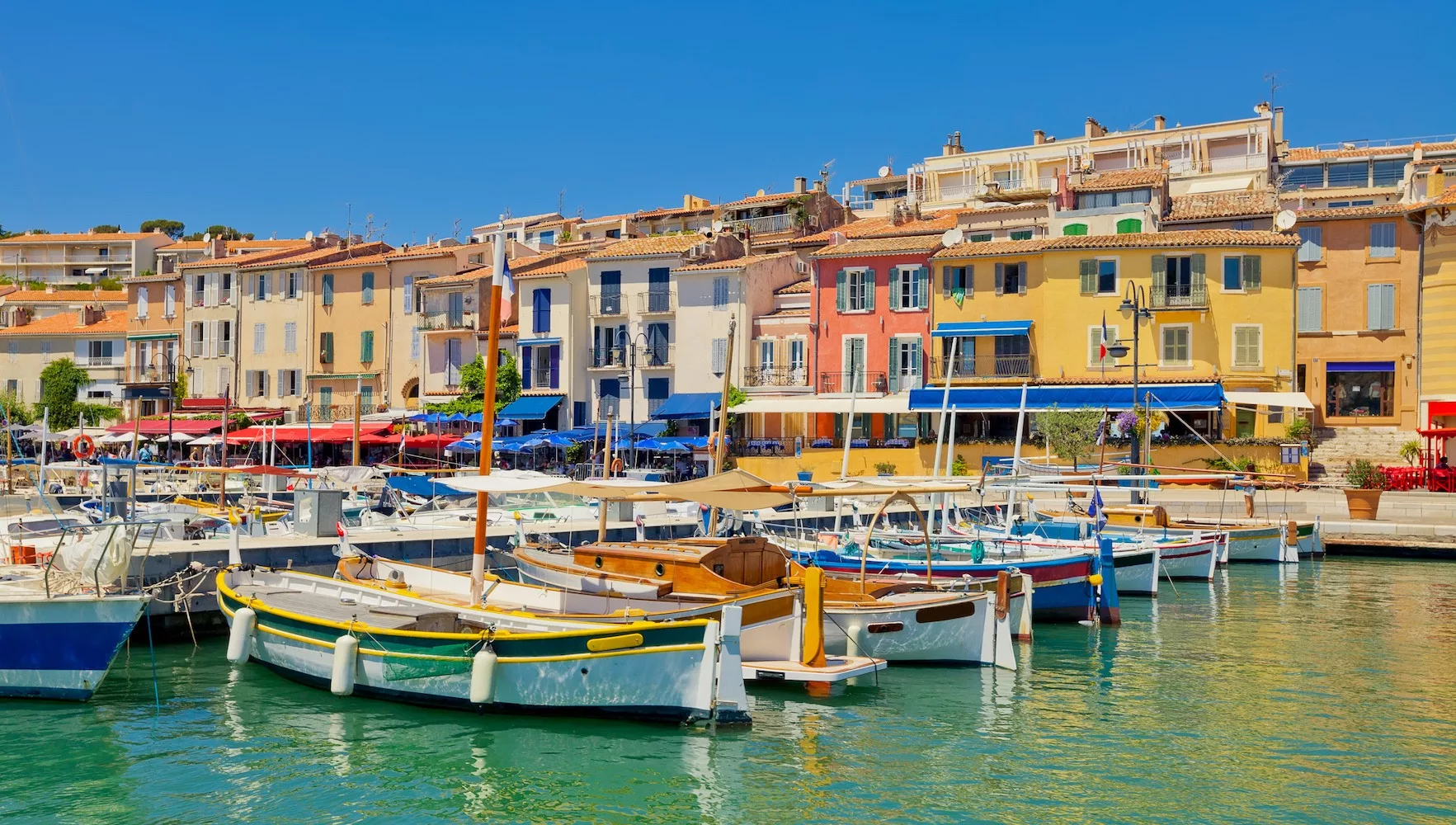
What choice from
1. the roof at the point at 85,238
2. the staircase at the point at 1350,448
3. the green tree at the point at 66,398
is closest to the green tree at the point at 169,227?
the roof at the point at 85,238

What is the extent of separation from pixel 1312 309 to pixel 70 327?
215 feet

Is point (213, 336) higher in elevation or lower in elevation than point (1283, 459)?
higher

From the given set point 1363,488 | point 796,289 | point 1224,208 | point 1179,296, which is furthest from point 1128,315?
point 796,289

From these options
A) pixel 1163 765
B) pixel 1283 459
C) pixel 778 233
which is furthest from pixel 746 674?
pixel 778 233

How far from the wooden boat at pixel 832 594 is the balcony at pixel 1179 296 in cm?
3249

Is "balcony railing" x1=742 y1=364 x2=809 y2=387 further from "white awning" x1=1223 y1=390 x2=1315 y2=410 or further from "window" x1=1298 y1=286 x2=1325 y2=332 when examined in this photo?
"window" x1=1298 y1=286 x2=1325 y2=332

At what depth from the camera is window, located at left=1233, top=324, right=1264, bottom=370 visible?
160 feet

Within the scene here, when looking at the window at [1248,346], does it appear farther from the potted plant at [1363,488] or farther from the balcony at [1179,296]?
the potted plant at [1363,488]

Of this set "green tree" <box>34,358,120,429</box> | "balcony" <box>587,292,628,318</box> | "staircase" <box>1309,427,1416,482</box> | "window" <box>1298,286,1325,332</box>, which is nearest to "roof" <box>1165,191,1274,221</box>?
"window" <box>1298,286,1325,332</box>

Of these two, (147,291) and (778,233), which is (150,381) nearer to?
(147,291)

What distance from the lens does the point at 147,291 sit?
73062mm

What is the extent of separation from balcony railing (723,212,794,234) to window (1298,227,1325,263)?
27.2 meters

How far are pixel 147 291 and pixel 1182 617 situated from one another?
209 feet

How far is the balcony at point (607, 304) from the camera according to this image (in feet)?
192
